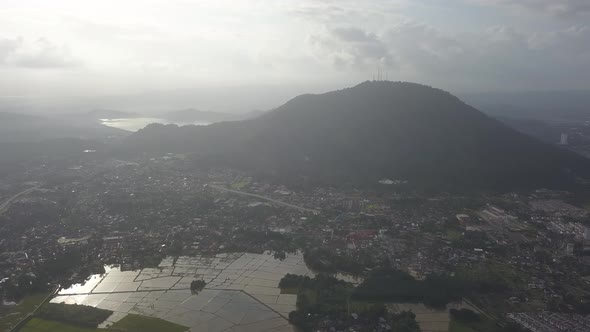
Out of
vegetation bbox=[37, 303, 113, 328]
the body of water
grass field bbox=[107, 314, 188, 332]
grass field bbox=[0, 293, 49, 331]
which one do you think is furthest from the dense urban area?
the body of water

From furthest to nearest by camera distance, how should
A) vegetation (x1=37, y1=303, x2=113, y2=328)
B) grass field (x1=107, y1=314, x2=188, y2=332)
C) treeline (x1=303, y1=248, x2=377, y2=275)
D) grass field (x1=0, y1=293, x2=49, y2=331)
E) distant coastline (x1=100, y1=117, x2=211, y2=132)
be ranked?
1. distant coastline (x1=100, y1=117, x2=211, y2=132)
2. treeline (x1=303, y1=248, x2=377, y2=275)
3. grass field (x1=0, y1=293, x2=49, y2=331)
4. vegetation (x1=37, y1=303, x2=113, y2=328)
5. grass field (x1=107, y1=314, x2=188, y2=332)

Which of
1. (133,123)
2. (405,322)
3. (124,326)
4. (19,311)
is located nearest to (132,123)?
(133,123)

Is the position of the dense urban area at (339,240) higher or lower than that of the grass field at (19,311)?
higher

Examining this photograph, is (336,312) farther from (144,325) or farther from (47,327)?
(47,327)

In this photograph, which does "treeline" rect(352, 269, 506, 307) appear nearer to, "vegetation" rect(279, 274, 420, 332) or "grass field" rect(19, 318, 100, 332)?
"vegetation" rect(279, 274, 420, 332)

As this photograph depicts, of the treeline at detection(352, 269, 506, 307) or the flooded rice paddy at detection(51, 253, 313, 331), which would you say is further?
the treeline at detection(352, 269, 506, 307)

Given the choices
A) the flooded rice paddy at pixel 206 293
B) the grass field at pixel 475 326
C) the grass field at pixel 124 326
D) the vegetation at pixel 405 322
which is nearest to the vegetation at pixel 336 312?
the vegetation at pixel 405 322

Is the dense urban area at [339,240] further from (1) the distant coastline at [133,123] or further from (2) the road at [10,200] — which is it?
(1) the distant coastline at [133,123]

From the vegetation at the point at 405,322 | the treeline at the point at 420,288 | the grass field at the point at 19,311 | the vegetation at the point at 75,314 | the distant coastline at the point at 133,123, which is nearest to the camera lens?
the vegetation at the point at 405,322
